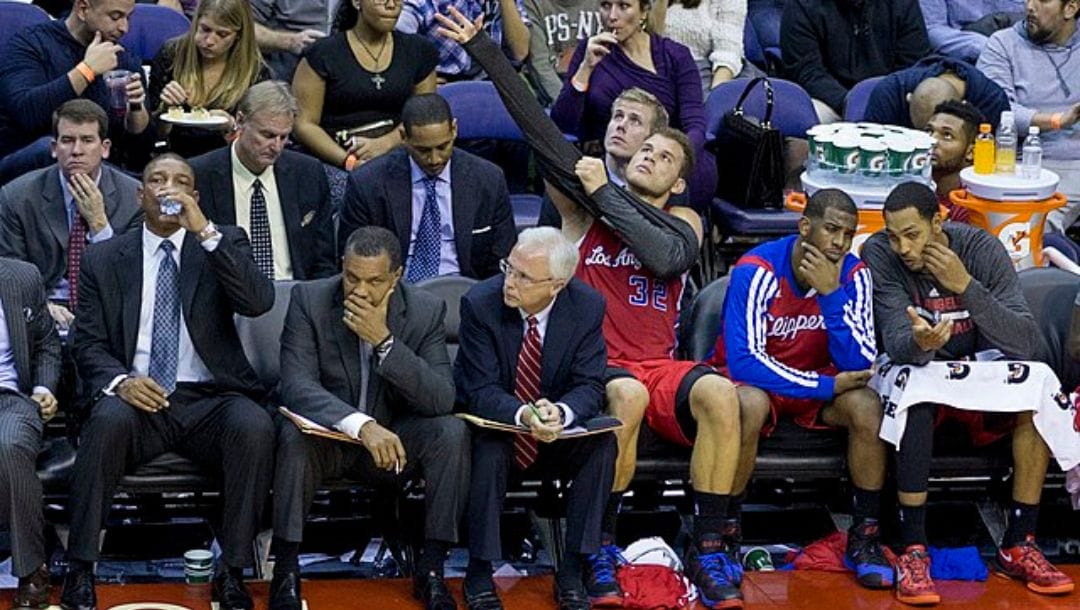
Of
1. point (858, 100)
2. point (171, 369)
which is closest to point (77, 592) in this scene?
point (171, 369)

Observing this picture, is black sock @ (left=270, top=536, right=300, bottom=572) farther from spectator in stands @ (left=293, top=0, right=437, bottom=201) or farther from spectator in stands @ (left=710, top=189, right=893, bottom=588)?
spectator in stands @ (left=293, top=0, right=437, bottom=201)

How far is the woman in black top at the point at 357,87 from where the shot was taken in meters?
8.05

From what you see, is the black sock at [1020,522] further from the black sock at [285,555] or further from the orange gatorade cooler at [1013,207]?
the black sock at [285,555]

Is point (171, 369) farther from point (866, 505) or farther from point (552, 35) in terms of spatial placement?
point (552, 35)

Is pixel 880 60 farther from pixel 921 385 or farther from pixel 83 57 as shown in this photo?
pixel 83 57

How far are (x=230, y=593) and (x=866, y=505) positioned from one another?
2035 millimetres

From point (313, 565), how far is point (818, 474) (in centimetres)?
166

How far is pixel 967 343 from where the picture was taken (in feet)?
23.1

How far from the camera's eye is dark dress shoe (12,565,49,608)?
6316 mm

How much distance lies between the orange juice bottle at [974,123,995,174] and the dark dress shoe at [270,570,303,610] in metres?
3.00

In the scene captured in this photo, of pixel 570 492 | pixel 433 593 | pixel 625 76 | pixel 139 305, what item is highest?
pixel 625 76

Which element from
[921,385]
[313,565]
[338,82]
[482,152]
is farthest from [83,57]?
[921,385]

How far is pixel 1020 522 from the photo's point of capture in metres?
6.93

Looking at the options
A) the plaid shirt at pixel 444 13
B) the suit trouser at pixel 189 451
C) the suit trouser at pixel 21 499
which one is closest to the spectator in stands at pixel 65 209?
the suit trouser at pixel 189 451
